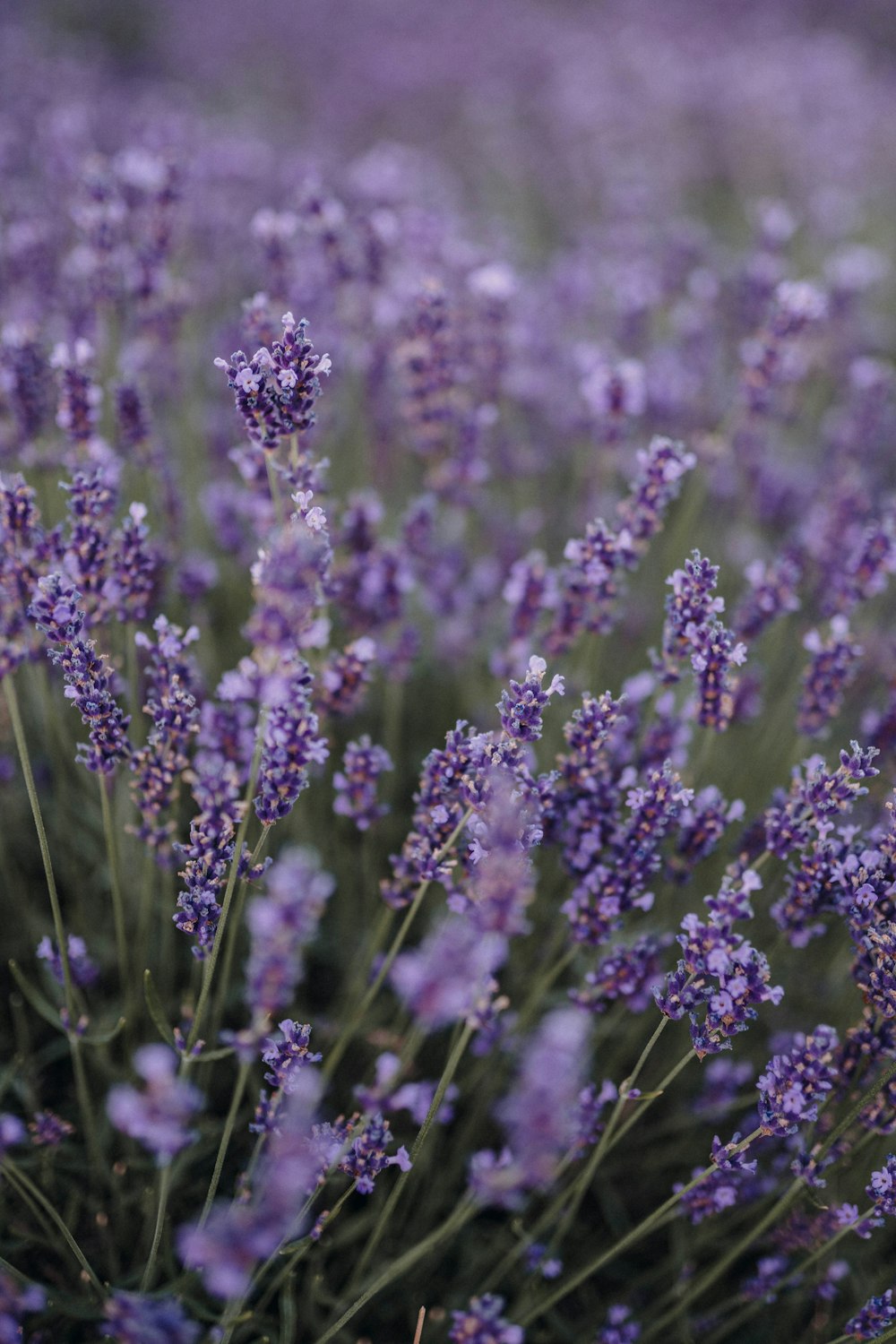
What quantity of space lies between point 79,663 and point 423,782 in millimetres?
600

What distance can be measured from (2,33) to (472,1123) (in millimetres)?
8807

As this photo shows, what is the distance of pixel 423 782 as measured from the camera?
5.38 ft

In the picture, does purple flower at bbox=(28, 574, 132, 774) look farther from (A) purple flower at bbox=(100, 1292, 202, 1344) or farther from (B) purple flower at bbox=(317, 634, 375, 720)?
(A) purple flower at bbox=(100, 1292, 202, 1344)

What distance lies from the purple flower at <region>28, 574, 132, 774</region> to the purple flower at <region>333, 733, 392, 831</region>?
0.43 meters

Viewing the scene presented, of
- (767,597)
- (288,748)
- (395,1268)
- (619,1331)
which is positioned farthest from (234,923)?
(767,597)

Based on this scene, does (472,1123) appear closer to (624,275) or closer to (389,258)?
(389,258)

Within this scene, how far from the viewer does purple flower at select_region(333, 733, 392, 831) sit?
6.01ft

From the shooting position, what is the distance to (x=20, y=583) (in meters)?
1.76

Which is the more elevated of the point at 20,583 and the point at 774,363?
the point at 774,363

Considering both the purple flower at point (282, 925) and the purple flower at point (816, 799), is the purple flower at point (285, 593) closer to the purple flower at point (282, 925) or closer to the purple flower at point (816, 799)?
the purple flower at point (282, 925)

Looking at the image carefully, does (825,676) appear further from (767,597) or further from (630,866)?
(630,866)

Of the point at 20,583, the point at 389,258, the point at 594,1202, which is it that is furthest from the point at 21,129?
the point at 594,1202

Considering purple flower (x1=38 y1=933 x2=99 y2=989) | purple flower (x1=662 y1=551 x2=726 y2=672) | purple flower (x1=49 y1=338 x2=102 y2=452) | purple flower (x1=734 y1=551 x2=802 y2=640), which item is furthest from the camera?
purple flower (x1=734 y1=551 x2=802 y2=640)

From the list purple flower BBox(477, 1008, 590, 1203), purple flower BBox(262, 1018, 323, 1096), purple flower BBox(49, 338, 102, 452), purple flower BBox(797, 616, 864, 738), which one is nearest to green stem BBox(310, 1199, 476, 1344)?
purple flower BBox(262, 1018, 323, 1096)
